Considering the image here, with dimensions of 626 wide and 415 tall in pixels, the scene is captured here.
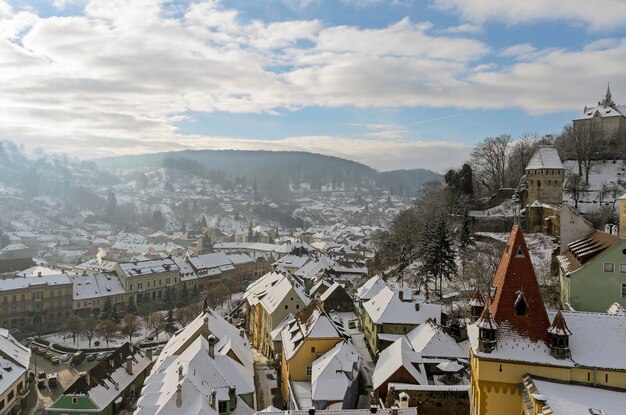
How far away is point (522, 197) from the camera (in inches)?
2221

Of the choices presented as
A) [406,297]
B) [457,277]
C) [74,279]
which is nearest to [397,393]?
[406,297]

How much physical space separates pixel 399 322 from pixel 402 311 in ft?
4.20

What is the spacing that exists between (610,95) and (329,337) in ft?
243

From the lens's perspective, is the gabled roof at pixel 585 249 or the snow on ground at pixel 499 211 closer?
the gabled roof at pixel 585 249

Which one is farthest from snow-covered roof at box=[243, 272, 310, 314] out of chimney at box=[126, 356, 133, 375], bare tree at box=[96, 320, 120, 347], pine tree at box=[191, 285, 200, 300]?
pine tree at box=[191, 285, 200, 300]

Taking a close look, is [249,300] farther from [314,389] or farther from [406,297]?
[314,389]

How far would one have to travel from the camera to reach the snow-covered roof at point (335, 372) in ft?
97.6

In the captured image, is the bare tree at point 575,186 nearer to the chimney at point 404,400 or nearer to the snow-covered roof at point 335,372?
the snow-covered roof at point 335,372

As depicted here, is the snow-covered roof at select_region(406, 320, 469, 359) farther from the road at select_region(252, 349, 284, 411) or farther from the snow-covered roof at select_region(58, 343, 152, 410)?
the snow-covered roof at select_region(58, 343, 152, 410)

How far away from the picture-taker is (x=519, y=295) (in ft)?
63.6

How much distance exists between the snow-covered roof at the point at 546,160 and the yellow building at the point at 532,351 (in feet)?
127

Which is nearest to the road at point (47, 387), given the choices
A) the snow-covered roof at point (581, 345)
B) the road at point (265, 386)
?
the road at point (265, 386)

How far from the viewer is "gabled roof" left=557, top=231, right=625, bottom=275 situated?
106 feet

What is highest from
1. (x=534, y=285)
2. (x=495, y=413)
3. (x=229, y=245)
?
(x=534, y=285)
